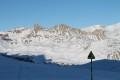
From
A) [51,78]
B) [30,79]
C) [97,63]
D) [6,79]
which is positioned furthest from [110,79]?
[97,63]

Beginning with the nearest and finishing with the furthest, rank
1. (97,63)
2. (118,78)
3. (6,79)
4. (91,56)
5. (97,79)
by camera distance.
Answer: (91,56)
(6,79)
(97,79)
(118,78)
(97,63)

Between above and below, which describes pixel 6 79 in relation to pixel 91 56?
below

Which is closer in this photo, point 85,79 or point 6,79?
point 6,79

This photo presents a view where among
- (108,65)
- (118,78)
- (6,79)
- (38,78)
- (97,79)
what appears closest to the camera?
(6,79)

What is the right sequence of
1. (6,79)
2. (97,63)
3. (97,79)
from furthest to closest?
(97,63) < (97,79) < (6,79)

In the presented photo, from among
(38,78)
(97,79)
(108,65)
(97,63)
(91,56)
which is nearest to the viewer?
(91,56)

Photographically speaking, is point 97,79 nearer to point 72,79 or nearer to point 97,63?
point 72,79

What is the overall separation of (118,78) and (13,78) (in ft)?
40.5

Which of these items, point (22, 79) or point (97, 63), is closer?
point (22, 79)

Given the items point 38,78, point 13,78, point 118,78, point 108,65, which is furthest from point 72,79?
point 108,65

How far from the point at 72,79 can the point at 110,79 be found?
17.8 ft

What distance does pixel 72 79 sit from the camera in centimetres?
2920

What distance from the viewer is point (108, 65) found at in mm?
152750

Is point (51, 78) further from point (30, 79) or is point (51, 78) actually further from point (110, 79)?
point (110, 79)
